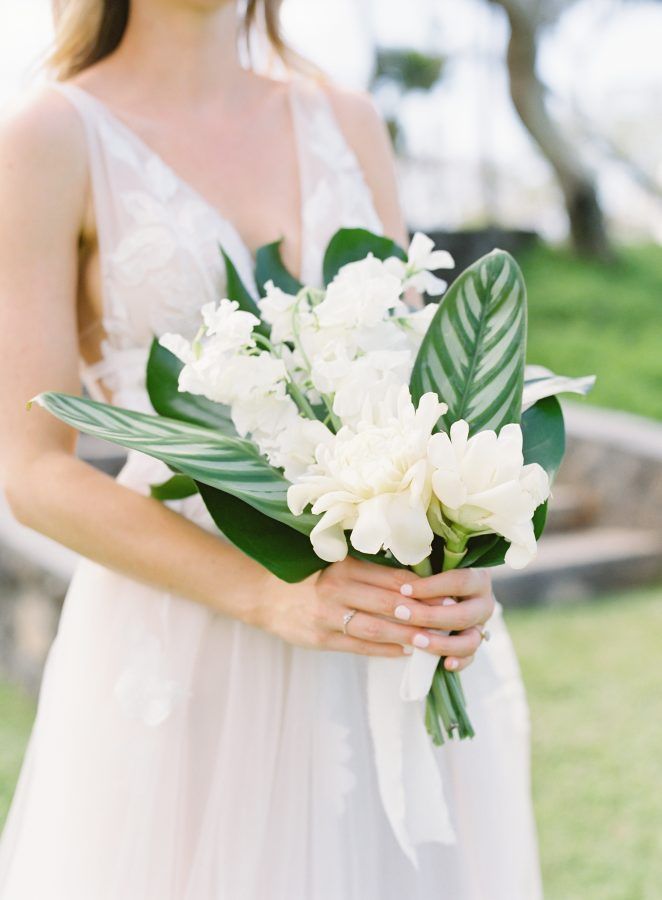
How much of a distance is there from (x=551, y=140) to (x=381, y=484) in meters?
9.54

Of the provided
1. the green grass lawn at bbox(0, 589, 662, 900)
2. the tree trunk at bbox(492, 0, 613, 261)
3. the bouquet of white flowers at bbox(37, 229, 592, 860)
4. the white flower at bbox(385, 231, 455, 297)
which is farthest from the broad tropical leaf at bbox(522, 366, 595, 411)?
the tree trunk at bbox(492, 0, 613, 261)

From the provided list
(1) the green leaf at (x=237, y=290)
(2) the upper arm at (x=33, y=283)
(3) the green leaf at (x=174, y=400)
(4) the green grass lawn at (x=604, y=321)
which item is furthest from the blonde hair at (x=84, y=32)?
(4) the green grass lawn at (x=604, y=321)

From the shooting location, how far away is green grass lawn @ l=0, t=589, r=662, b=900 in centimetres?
290

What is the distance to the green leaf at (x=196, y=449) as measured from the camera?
3.42 feet

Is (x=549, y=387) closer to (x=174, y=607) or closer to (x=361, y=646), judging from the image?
(x=361, y=646)

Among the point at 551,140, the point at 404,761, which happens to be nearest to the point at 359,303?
the point at 404,761

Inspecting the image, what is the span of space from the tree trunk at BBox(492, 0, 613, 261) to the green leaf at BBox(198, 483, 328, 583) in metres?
8.93

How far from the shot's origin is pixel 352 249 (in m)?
1.39

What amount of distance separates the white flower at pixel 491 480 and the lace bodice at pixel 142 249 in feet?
1.93

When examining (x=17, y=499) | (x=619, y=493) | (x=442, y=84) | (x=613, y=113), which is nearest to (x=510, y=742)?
(x=17, y=499)

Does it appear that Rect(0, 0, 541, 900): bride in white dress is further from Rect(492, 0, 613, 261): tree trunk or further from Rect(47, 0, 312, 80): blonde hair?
Rect(492, 0, 613, 261): tree trunk

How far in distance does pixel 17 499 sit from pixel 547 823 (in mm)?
2247

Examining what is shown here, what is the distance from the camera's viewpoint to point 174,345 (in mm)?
1116

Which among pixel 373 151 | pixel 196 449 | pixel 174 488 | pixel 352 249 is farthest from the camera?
pixel 373 151
